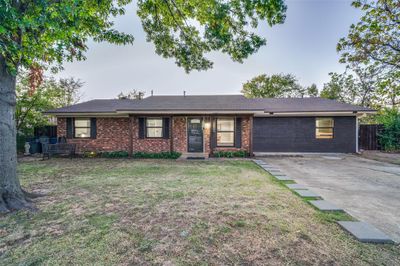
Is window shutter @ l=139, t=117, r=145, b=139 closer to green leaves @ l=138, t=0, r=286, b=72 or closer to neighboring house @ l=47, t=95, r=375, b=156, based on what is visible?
neighboring house @ l=47, t=95, r=375, b=156

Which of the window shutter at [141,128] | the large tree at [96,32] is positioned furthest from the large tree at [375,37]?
the window shutter at [141,128]

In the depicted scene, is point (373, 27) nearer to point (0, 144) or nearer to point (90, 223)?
point (90, 223)

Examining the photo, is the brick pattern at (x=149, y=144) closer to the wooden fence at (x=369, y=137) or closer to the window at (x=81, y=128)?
the window at (x=81, y=128)

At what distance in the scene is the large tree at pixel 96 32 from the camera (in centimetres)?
306

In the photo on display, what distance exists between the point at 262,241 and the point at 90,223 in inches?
97.7

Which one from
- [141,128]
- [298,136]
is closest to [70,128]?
[141,128]

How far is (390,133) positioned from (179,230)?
15206 mm

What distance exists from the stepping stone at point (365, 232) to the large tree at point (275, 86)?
2861 cm

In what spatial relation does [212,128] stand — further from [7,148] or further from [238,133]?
[7,148]

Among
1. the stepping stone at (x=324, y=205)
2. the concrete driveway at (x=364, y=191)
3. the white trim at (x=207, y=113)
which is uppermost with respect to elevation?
the white trim at (x=207, y=113)

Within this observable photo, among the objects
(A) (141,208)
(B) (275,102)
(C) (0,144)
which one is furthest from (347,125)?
(C) (0,144)

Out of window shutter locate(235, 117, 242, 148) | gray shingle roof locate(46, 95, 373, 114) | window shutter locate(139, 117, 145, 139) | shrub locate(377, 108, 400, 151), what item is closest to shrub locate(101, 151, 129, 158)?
window shutter locate(139, 117, 145, 139)

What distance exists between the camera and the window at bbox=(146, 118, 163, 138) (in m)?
10.7

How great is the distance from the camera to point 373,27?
10.2 metres
